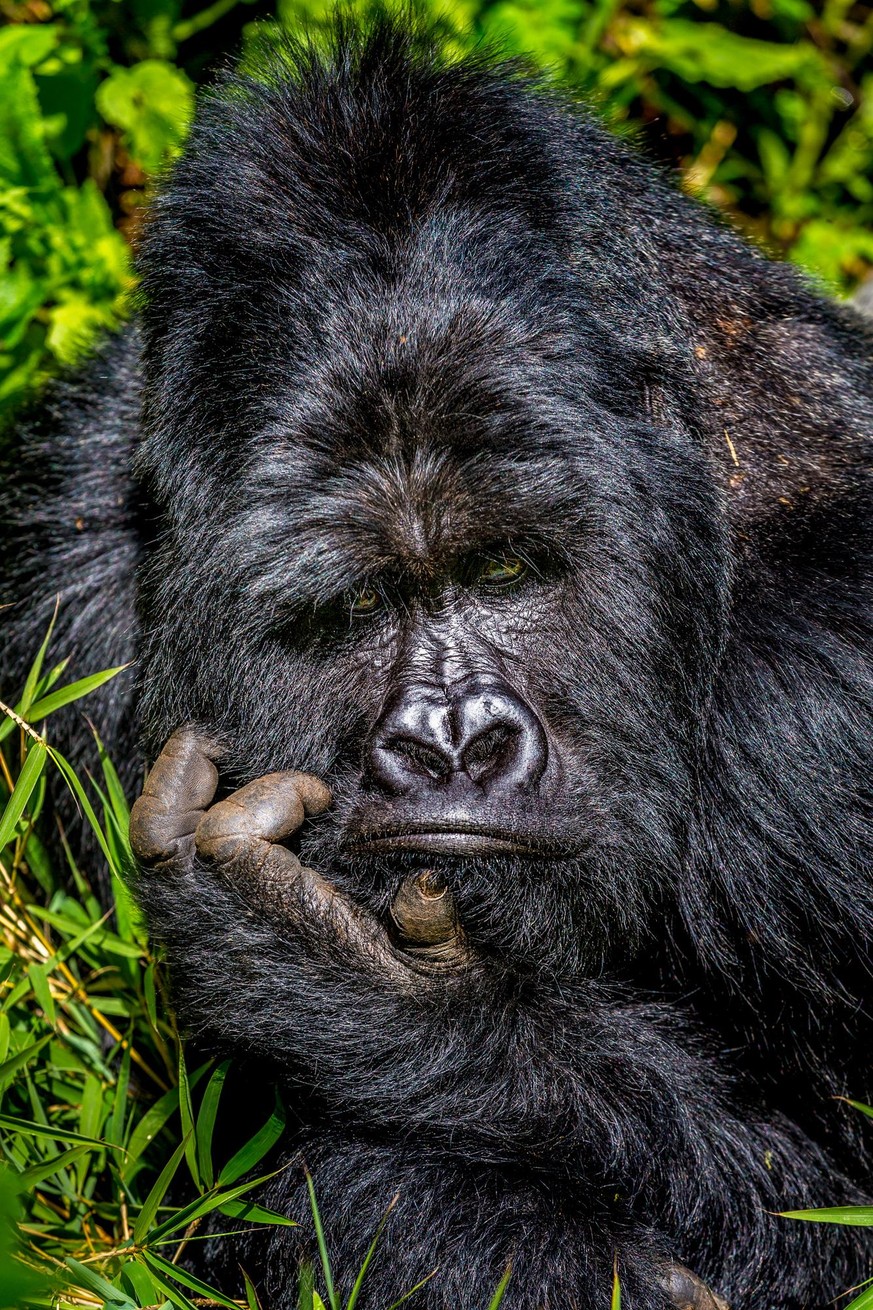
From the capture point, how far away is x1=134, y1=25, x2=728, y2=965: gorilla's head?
2846 millimetres

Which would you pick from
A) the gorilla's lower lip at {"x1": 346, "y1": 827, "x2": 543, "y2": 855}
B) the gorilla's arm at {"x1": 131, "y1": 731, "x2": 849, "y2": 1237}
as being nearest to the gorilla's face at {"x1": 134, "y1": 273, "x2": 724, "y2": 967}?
the gorilla's lower lip at {"x1": 346, "y1": 827, "x2": 543, "y2": 855}

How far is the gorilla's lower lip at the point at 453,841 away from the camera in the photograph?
2.77m

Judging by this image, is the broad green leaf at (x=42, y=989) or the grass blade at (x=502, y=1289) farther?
the broad green leaf at (x=42, y=989)

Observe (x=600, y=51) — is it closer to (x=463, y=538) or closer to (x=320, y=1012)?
(x=463, y=538)

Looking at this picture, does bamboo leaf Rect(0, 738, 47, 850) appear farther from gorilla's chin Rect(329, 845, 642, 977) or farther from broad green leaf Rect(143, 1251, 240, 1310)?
broad green leaf Rect(143, 1251, 240, 1310)

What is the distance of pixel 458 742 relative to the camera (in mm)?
2809

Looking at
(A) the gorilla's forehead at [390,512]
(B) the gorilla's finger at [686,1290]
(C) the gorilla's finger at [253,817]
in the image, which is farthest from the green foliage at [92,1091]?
(B) the gorilla's finger at [686,1290]

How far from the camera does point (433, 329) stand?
2.86m

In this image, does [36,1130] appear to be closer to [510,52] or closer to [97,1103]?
[97,1103]

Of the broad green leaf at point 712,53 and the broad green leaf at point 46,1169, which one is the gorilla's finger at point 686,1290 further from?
the broad green leaf at point 712,53

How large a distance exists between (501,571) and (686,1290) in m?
1.61

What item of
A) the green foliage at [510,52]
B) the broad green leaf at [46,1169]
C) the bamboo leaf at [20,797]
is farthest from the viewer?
the green foliage at [510,52]

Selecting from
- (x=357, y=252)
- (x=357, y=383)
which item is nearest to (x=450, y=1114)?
(x=357, y=383)

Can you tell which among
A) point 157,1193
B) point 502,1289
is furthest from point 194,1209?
point 502,1289
